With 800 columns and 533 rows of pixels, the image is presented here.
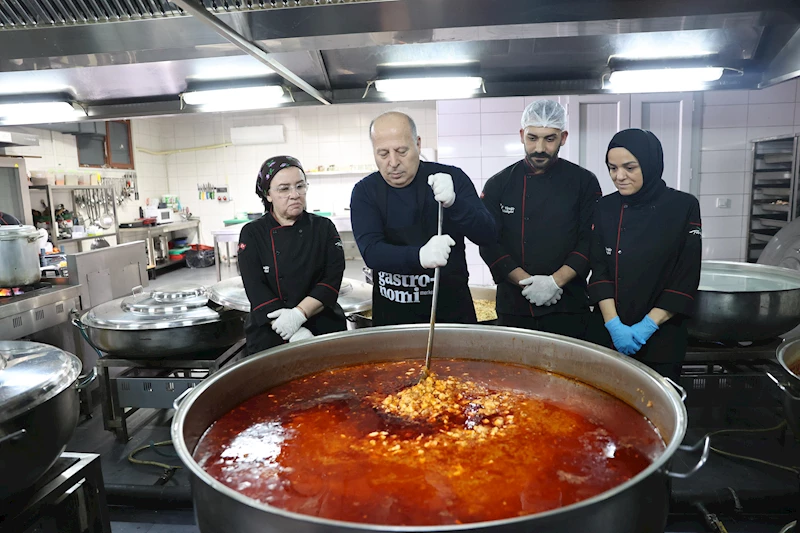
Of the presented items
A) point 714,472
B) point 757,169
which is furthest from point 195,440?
point 757,169

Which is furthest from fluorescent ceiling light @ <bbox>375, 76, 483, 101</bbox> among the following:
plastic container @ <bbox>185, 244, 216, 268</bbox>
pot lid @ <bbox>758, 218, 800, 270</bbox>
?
plastic container @ <bbox>185, 244, 216, 268</bbox>

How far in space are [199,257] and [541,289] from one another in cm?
826

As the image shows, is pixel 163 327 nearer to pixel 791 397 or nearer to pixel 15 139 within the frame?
pixel 791 397

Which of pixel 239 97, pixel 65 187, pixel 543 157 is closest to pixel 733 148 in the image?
pixel 543 157

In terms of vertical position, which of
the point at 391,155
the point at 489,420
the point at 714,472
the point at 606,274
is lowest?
the point at 714,472

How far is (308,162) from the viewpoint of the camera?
974 centimetres

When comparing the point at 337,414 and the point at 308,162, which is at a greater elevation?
the point at 308,162

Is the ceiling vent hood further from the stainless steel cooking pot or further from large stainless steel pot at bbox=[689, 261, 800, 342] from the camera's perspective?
large stainless steel pot at bbox=[689, 261, 800, 342]

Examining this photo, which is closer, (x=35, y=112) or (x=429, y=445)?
(x=429, y=445)

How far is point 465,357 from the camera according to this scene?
1737mm

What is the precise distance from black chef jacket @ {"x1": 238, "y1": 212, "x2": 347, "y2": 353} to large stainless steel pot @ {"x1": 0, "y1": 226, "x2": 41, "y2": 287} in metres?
1.80

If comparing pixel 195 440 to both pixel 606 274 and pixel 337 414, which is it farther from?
pixel 606 274

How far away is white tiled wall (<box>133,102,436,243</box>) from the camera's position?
949 centimetres

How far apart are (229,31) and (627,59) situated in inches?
70.6
